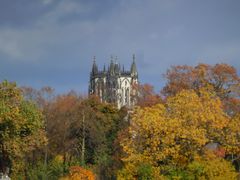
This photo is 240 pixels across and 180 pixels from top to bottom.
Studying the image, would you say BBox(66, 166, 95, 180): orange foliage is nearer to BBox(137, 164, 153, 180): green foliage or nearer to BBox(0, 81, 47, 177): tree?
BBox(0, 81, 47, 177): tree

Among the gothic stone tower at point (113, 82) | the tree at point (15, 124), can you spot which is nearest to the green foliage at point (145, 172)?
the tree at point (15, 124)

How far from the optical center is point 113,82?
10019 cm

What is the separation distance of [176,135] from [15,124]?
8.77 m

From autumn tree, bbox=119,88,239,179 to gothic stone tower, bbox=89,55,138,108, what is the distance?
69.4m

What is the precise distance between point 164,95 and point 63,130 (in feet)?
33.4

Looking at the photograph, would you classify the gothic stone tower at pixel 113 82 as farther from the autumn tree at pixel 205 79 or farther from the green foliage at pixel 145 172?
the green foliage at pixel 145 172

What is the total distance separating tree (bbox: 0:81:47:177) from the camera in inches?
923

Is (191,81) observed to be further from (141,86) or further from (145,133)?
(145,133)

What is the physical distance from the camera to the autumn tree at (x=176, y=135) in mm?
23812

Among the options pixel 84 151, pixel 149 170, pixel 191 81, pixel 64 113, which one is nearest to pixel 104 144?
pixel 84 151

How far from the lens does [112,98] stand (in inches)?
3740

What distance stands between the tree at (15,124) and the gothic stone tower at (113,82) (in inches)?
2715

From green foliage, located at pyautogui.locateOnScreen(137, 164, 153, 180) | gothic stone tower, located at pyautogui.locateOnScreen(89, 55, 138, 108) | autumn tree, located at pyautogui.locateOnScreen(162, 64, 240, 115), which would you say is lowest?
green foliage, located at pyautogui.locateOnScreen(137, 164, 153, 180)

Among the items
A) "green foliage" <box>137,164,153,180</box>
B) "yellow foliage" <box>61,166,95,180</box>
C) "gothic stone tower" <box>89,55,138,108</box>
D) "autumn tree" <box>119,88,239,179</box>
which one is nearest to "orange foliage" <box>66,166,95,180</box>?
"yellow foliage" <box>61,166,95,180</box>
